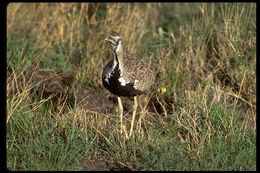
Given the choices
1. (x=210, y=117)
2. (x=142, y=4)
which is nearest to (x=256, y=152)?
(x=210, y=117)

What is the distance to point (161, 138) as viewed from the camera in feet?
16.7

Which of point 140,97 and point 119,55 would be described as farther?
point 140,97

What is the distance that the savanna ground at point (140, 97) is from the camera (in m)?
4.84

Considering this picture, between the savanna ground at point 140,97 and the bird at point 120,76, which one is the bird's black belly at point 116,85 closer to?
the bird at point 120,76

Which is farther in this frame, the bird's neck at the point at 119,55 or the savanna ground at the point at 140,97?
the bird's neck at the point at 119,55

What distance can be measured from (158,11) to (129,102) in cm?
235

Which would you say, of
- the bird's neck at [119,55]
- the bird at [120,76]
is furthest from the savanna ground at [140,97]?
the bird's neck at [119,55]

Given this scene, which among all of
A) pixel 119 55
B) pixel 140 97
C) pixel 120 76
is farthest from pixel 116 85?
pixel 140 97

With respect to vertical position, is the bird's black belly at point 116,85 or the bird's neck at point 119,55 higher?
the bird's neck at point 119,55

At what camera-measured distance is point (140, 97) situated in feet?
19.9

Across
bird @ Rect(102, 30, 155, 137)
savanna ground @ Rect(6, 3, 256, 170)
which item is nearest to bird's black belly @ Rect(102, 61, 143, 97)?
bird @ Rect(102, 30, 155, 137)

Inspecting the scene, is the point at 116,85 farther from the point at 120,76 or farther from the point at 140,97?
the point at 140,97

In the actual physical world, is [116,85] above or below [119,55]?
below

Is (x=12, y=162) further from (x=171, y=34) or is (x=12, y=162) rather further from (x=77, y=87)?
(x=171, y=34)
